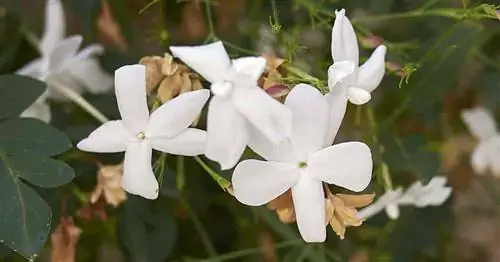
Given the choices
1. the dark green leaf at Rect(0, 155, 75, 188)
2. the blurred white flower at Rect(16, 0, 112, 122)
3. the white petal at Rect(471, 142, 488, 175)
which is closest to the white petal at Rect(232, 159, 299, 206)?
the dark green leaf at Rect(0, 155, 75, 188)

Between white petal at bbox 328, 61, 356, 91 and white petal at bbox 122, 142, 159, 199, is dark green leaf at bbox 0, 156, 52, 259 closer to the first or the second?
white petal at bbox 122, 142, 159, 199

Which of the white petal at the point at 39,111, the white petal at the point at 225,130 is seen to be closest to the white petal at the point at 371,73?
the white petal at the point at 225,130

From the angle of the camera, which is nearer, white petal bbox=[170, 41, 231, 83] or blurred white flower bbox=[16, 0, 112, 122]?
white petal bbox=[170, 41, 231, 83]

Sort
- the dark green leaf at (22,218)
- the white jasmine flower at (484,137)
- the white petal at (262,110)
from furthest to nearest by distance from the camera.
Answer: the white jasmine flower at (484,137) < the dark green leaf at (22,218) < the white petal at (262,110)

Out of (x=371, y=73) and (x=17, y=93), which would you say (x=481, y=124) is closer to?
(x=371, y=73)

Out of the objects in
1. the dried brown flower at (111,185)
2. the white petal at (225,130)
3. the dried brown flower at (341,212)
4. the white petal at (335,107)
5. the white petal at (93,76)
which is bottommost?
the white petal at (93,76)

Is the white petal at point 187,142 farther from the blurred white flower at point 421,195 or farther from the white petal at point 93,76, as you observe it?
the white petal at point 93,76
